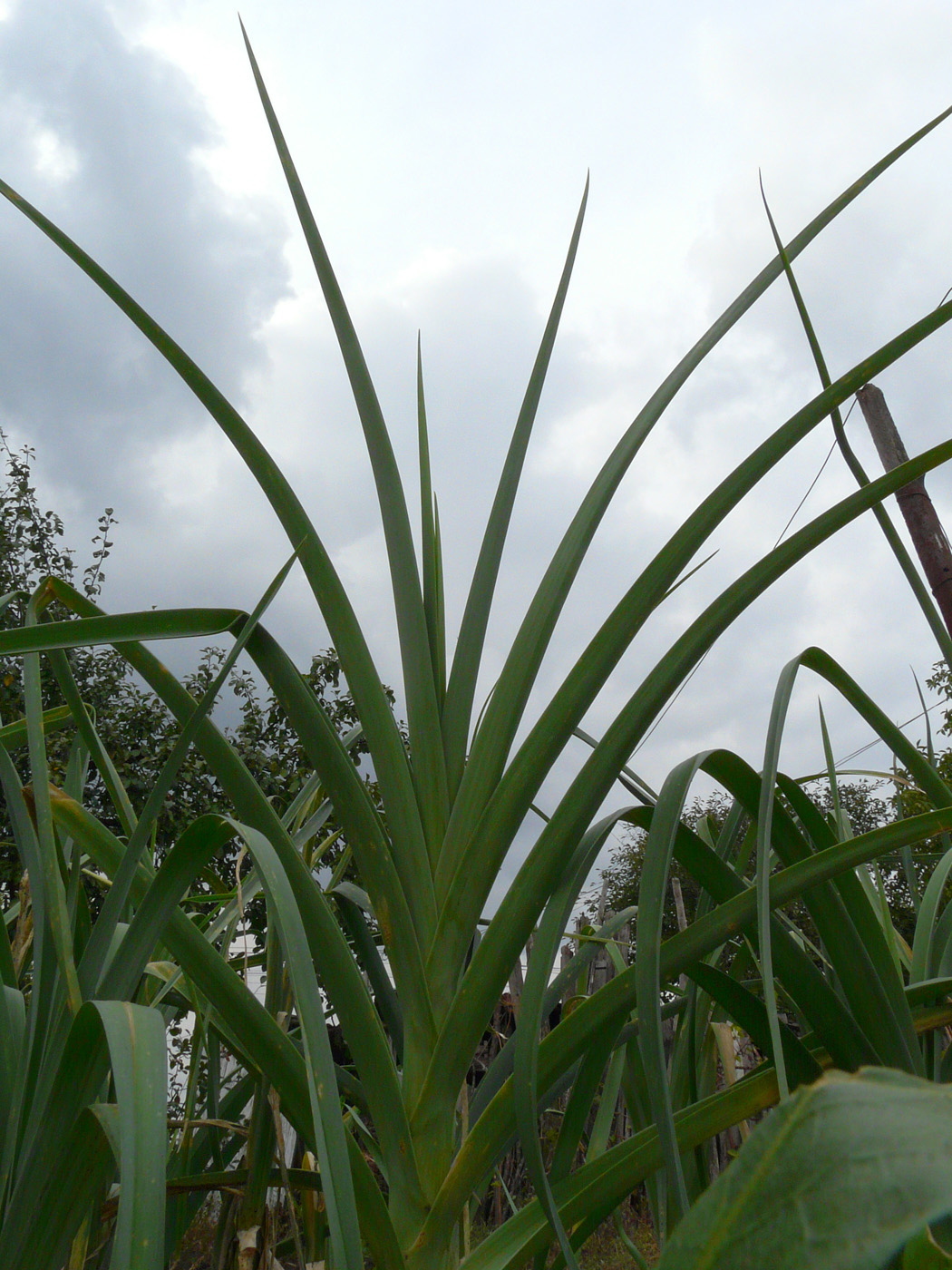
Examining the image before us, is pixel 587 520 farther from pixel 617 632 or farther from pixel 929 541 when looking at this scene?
pixel 929 541

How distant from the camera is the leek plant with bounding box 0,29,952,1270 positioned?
0.40 metres

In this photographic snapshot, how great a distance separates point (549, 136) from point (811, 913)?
43.5 inches

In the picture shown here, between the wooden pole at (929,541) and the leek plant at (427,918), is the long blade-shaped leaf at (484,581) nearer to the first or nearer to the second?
the leek plant at (427,918)

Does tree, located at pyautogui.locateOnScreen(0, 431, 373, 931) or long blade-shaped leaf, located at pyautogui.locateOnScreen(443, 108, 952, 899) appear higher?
tree, located at pyautogui.locateOnScreen(0, 431, 373, 931)

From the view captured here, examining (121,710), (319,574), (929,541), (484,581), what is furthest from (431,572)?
(121,710)

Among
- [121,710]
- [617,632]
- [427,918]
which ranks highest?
[121,710]

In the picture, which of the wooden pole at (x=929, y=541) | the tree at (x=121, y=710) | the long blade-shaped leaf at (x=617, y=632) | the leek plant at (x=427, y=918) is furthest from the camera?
the tree at (x=121, y=710)

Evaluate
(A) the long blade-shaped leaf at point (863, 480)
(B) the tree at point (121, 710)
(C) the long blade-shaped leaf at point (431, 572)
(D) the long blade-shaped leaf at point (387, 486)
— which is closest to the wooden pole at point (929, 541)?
(A) the long blade-shaped leaf at point (863, 480)

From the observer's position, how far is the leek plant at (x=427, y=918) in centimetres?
40

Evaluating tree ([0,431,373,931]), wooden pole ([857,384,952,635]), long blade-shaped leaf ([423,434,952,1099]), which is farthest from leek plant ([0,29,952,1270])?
tree ([0,431,373,931])

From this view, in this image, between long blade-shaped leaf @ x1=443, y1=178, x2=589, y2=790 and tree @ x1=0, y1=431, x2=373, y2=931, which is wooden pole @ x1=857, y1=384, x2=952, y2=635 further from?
tree @ x1=0, y1=431, x2=373, y2=931

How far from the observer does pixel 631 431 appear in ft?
2.00

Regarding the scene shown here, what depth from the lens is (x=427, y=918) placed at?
22.0 inches

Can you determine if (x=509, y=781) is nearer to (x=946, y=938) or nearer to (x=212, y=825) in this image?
(x=212, y=825)
